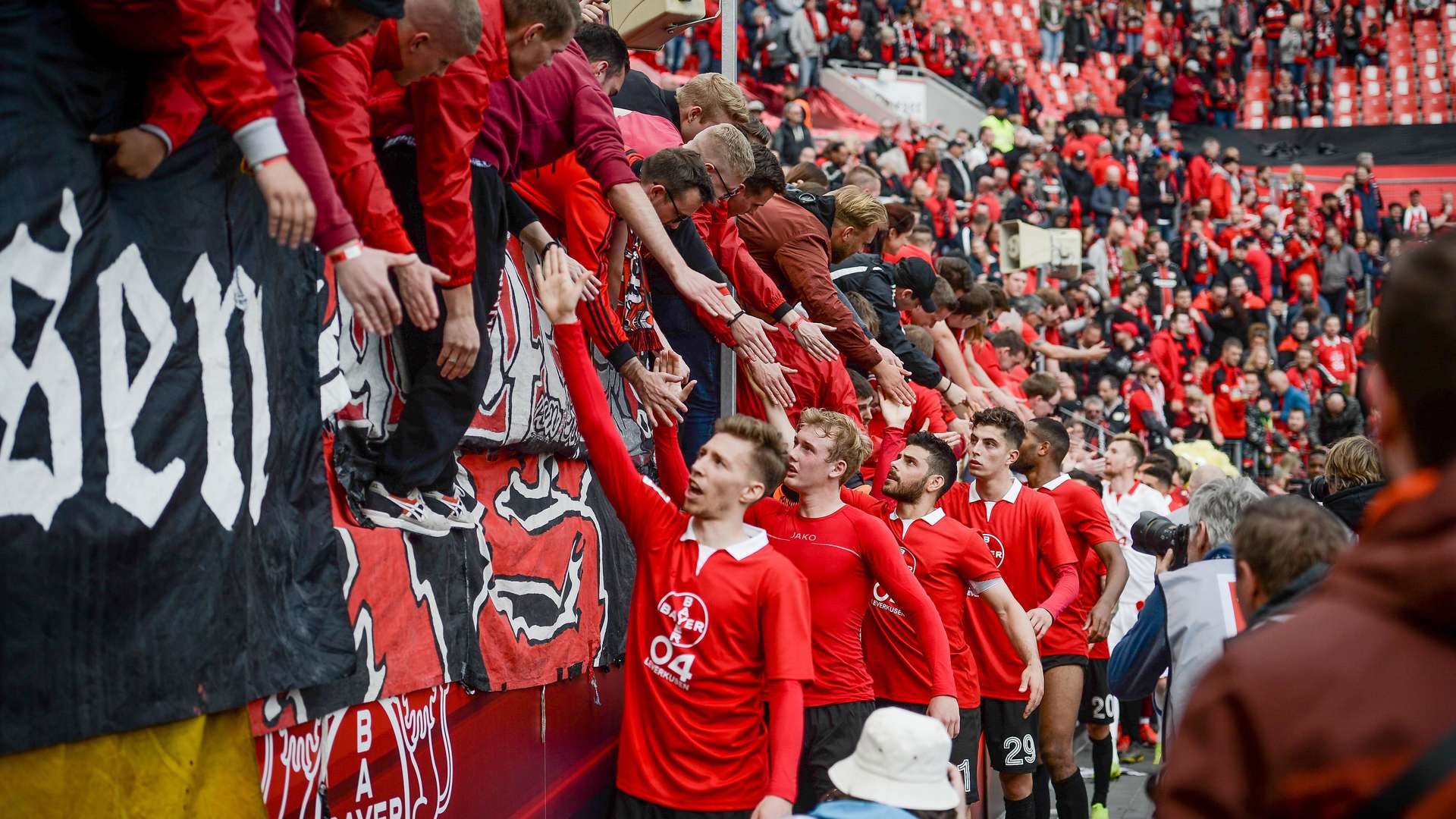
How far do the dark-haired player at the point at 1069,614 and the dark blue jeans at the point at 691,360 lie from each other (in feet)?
7.79

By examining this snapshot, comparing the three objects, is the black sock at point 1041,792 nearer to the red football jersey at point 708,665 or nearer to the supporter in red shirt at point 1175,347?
the red football jersey at point 708,665

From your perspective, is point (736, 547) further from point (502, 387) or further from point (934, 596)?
point (934, 596)

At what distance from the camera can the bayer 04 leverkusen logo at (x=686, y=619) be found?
175 inches

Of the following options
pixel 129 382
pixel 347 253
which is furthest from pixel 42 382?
pixel 347 253

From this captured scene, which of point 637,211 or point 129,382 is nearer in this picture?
point 129,382

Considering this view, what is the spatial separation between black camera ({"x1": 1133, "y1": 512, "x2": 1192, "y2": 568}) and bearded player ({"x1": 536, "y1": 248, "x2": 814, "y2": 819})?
1928 millimetres

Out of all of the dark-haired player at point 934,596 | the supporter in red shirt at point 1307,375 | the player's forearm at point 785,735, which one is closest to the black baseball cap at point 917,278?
the dark-haired player at point 934,596

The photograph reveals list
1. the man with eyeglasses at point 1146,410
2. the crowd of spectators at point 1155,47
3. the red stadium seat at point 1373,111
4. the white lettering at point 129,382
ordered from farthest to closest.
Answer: the red stadium seat at point 1373,111, the crowd of spectators at point 1155,47, the man with eyeglasses at point 1146,410, the white lettering at point 129,382

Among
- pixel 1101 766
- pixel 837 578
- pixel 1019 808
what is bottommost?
pixel 1101 766

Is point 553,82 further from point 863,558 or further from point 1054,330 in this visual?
point 1054,330

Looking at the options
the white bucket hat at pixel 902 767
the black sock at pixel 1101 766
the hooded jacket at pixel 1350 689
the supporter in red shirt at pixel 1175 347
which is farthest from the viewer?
the supporter in red shirt at pixel 1175 347

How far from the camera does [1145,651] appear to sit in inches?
192

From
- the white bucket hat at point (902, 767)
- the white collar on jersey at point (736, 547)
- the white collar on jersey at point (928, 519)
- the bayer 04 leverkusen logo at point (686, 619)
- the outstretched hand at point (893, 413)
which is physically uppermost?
the white collar on jersey at point (736, 547)

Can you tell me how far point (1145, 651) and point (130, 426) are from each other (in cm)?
339
